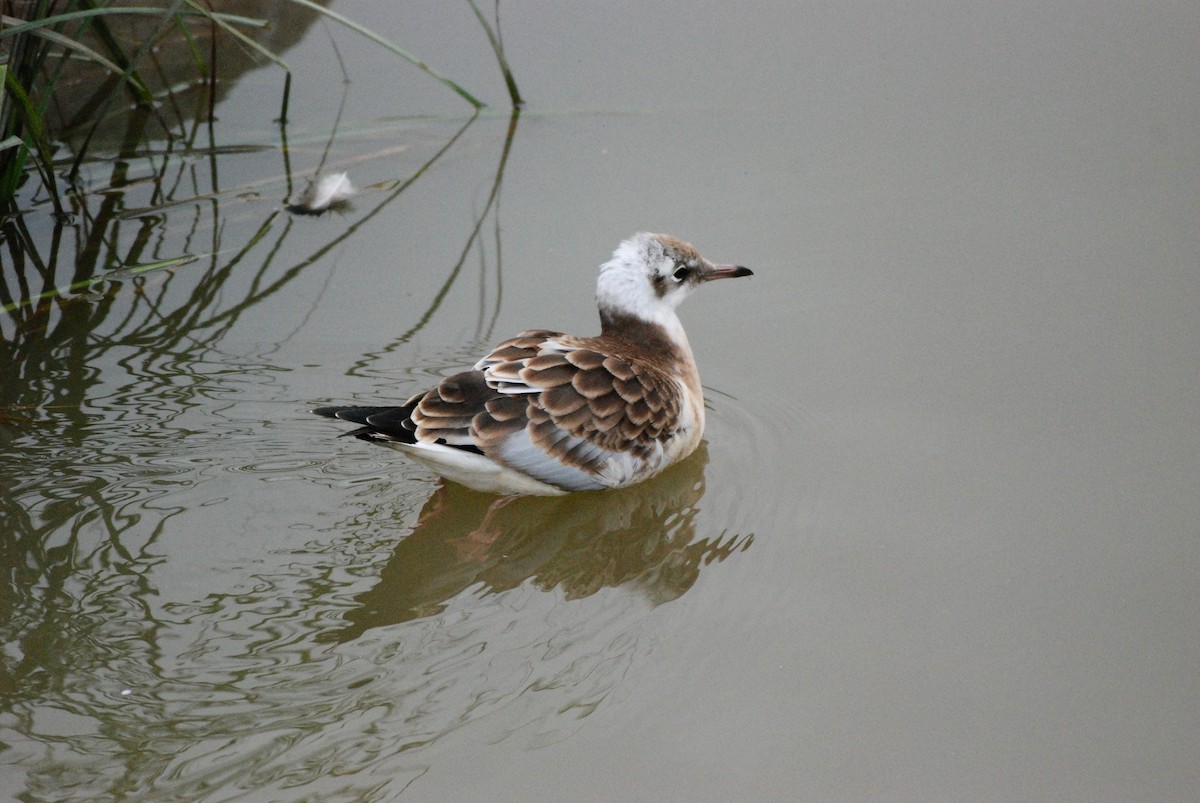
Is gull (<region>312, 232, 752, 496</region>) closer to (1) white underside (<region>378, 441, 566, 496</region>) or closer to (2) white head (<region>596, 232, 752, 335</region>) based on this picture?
(1) white underside (<region>378, 441, 566, 496</region>)

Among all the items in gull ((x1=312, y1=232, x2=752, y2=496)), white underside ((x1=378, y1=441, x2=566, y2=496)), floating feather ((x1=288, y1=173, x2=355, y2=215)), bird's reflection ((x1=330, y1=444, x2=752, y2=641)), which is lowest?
bird's reflection ((x1=330, y1=444, x2=752, y2=641))

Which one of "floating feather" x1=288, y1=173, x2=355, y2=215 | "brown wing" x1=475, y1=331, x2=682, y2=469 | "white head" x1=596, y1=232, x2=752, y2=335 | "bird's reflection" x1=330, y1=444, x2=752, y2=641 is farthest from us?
"floating feather" x1=288, y1=173, x2=355, y2=215

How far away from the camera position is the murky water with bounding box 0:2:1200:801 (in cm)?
435

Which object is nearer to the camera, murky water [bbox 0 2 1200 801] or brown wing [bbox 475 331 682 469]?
murky water [bbox 0 2 1200 801]

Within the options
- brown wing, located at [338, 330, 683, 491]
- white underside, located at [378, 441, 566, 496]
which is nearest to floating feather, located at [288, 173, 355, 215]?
brown wing, located at [338, 330, 683, 491]

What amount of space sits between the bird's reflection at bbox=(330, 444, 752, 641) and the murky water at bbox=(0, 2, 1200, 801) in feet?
0.07

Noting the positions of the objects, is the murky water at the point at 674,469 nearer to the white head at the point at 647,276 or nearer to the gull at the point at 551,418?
the gull at the point at 551,418

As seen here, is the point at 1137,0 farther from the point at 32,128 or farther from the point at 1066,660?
the point at 32,128

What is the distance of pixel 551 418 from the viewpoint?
5.73m

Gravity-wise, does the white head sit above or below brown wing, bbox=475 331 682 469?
above

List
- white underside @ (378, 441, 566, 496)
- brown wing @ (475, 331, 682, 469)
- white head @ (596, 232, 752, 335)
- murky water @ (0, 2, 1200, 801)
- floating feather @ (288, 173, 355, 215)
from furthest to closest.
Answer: floating feather @ (288, 173, 355, 215)
white head @ (596, 232, 752, 335)
brown wing @ (475, 331, 682, 469)
white underside @ (378, 441, 566, 496)
murky water @ (0, 2, 1200, 801)

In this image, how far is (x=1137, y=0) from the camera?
912cm

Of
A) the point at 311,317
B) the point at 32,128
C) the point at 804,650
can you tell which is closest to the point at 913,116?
the point at 311,317

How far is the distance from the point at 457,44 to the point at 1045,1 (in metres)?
4.37
